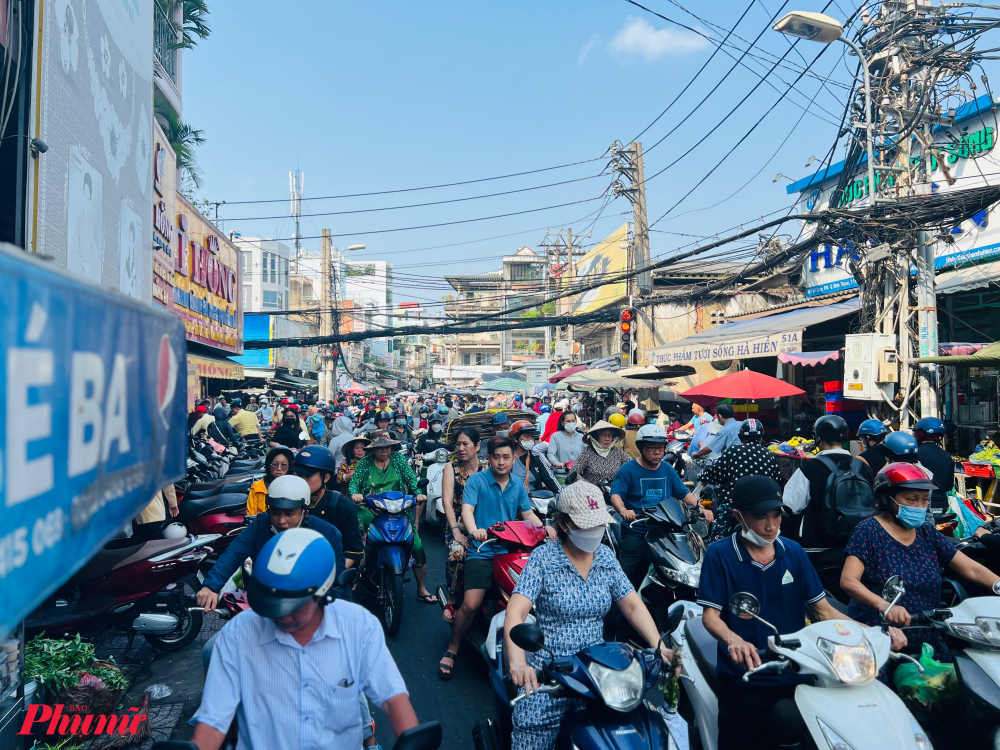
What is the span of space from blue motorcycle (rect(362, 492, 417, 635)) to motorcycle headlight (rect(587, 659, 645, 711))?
3.61 meters

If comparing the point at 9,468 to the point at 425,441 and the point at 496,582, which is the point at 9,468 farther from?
the point at 425,441

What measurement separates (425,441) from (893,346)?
7.31 meters

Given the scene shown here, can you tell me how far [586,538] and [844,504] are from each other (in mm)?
2791

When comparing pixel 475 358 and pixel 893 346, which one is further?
pixel 475 358

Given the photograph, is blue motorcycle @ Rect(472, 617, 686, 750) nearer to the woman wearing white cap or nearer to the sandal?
the woman wearing white cap

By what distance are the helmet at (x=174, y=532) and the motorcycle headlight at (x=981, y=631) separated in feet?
18.4

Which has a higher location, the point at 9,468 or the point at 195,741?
the point at 9,468

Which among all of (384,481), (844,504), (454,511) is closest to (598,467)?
(454,511)

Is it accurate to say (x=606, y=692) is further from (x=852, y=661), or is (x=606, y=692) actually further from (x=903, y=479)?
(x=903, y=479)

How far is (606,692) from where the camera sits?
2.56 meters

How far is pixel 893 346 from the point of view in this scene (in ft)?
33.8

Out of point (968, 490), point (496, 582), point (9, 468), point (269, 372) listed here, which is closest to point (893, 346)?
point (968, 490)

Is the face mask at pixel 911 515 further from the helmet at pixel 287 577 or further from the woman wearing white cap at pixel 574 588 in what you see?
the helmet at pixel 287 577

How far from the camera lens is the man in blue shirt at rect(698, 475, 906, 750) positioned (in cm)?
318
